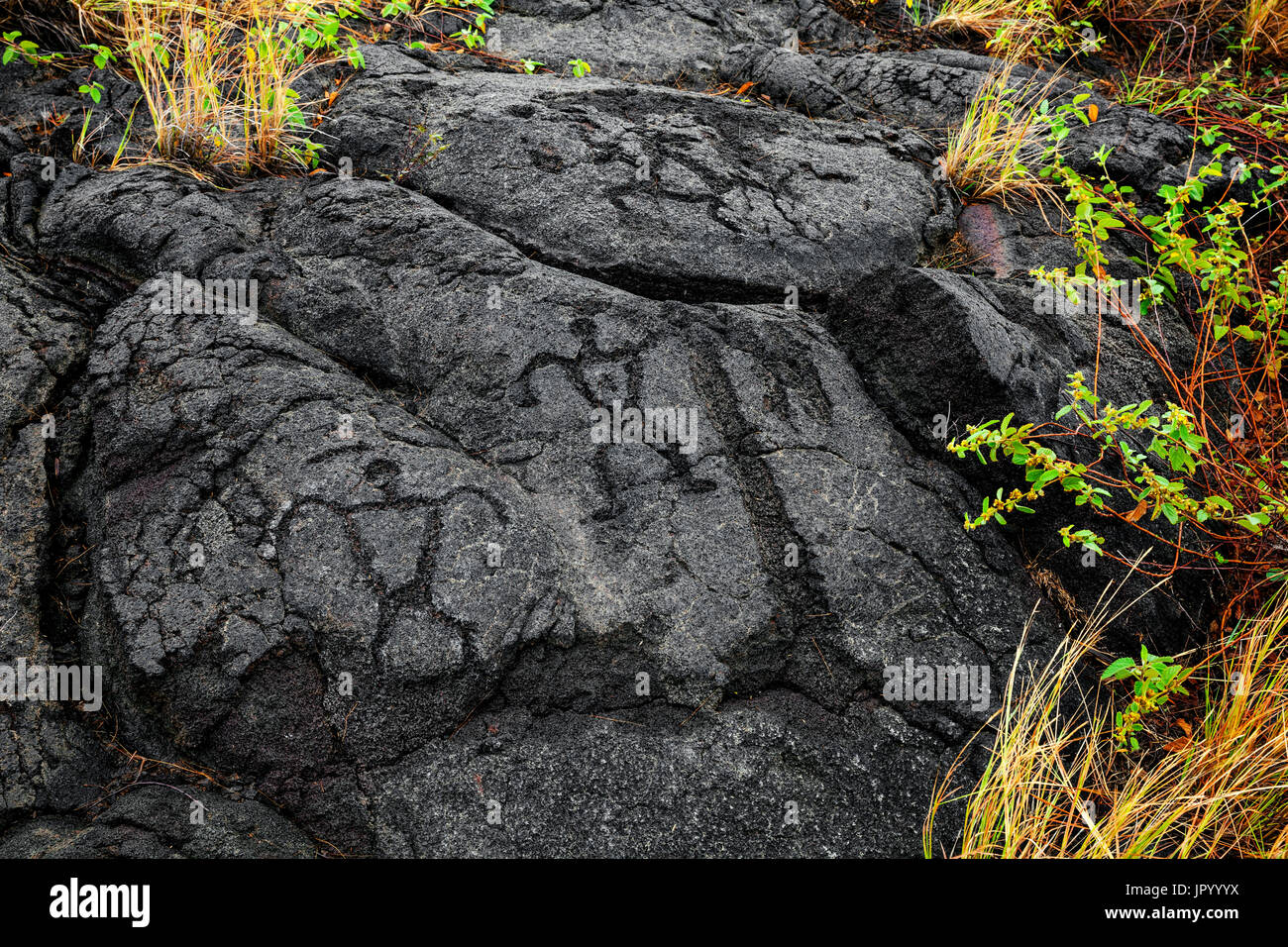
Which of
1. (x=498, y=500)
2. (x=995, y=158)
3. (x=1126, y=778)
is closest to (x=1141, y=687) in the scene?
(x=1126, y=778)

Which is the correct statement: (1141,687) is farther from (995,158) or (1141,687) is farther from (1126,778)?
(995,158)

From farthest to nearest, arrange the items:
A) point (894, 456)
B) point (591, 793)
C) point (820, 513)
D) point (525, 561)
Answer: point (894, 456)
point (820, 513)
point (525, 561)
point (591, 793)

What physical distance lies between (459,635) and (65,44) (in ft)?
10.6

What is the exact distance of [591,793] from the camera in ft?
6.04

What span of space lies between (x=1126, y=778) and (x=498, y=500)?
1853mm

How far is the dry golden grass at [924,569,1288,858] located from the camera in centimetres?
179

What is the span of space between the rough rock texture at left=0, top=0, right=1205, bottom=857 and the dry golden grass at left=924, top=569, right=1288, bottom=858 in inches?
5.0

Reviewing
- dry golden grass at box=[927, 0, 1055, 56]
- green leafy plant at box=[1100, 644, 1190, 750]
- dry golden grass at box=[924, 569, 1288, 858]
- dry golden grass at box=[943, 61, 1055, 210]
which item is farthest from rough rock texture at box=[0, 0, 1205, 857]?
dry golden grass at box=[927, 0, 1055, 56]

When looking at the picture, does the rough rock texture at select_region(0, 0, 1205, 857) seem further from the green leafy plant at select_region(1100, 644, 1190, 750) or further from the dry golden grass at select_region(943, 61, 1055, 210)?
the dry golden grass at select_region(943, 61, 1055, 210)

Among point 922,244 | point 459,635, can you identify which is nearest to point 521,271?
point 459,635

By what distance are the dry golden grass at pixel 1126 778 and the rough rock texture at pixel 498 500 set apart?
13 cm

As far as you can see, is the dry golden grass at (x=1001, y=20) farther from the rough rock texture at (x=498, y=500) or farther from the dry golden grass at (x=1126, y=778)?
the dry golden grass at (x=1126, y=778)

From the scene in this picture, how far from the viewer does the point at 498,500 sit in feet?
6.91

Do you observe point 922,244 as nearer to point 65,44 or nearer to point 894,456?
point 894,456
